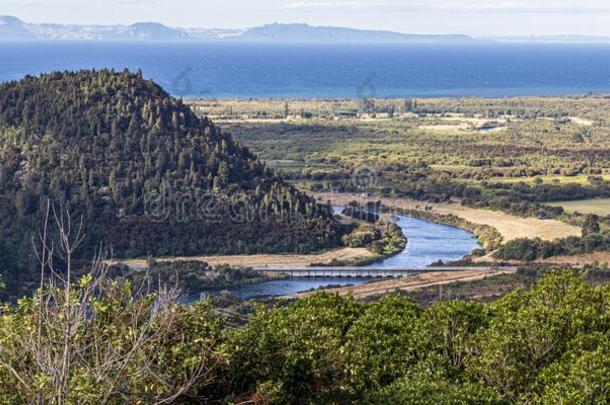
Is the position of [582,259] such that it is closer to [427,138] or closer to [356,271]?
[356,271]

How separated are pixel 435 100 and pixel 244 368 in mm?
170899

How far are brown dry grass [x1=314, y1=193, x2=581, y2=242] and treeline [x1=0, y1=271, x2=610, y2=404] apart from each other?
4388cm

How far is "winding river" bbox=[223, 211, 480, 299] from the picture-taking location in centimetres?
5972

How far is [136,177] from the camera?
7588 centimetres

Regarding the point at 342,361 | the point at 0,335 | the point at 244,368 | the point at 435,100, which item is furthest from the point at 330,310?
the point at 435,100

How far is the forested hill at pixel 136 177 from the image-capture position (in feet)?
230

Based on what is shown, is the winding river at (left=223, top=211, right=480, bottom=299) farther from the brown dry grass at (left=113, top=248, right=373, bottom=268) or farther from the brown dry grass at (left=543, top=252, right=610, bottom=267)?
the brown dry grass at (left=543, top=252, right=610, bottom=267)

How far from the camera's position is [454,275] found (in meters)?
61.3

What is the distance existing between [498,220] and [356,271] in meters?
19.6

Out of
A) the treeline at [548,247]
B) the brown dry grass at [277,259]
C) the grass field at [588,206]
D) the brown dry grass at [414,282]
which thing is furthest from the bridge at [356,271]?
the grass field at [588,206]

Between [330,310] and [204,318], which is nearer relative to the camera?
[204,318]

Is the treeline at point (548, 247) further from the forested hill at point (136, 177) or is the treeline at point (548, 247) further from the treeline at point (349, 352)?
the treeline at point (349, 352)

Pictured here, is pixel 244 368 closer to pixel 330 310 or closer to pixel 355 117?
pixel 330 310

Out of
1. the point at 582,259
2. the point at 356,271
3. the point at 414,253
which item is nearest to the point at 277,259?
the point at 356,271
